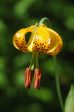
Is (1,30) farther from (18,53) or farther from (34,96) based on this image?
(34,96)

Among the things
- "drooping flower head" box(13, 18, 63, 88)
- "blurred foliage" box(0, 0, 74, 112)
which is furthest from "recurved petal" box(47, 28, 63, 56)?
"blurred foliage" box(0, 0, 74, 112)

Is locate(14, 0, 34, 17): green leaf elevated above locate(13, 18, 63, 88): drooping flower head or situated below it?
above

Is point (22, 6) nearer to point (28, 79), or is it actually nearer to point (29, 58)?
point (29, 58)

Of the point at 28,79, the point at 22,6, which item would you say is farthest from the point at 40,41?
the point at 22,6

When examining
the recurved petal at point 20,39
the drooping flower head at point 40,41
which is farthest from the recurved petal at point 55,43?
the recurved petal at point 20,39

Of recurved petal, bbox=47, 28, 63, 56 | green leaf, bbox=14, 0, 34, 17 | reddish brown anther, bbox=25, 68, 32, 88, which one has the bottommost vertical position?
reddish brown anther, bbox=25, 68, 32, 88

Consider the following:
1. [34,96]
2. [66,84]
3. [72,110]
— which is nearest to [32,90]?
[34,96]

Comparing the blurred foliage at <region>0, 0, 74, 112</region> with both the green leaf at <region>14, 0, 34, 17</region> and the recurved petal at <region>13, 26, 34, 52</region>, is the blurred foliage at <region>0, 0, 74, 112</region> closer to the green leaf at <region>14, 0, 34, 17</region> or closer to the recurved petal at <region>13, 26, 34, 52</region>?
the green leaf at <region>14, 0, 34, 17</region>
